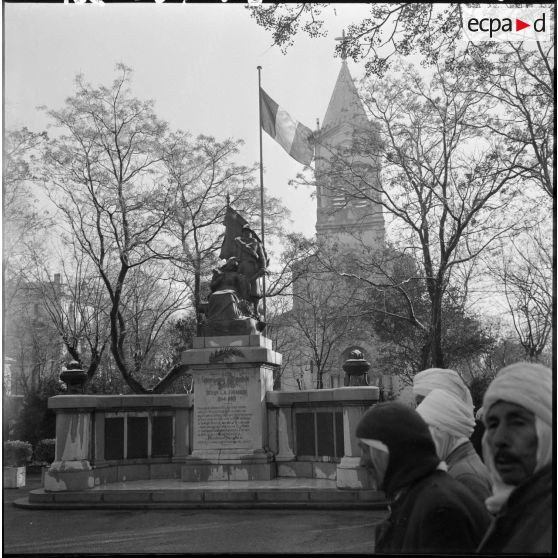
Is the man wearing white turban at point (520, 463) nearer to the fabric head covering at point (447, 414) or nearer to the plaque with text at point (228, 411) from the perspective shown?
the fabric head covering at point (447, 414)

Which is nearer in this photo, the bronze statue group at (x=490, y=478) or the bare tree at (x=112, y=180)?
the bronze statue group at (x=490, y=478)

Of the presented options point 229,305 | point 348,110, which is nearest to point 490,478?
point 229,305

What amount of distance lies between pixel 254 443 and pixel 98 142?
12319mm

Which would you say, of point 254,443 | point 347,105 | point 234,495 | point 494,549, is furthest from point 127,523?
point 347,105

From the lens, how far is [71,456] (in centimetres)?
1209

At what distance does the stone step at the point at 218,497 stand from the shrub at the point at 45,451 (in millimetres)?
7889

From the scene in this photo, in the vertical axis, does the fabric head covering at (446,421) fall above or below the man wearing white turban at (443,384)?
below

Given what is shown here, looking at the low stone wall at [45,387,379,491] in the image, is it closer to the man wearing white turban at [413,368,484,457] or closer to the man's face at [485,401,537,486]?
the man wearing white turban at [413,368,484,457]

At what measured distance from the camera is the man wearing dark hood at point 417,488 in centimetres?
299

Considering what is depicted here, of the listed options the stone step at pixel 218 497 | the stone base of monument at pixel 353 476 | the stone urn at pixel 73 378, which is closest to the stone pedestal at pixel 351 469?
the stone base of monument at pixel 353 476

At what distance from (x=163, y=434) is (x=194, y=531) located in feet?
18.4

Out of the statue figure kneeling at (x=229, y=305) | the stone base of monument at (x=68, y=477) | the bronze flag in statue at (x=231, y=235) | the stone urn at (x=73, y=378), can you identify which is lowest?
the stone base of monument at (x=68, y=477)

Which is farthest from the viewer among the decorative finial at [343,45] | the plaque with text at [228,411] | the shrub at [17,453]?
the shrub at [17,453]

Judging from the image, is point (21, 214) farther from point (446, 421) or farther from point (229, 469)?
point (446, 421)
